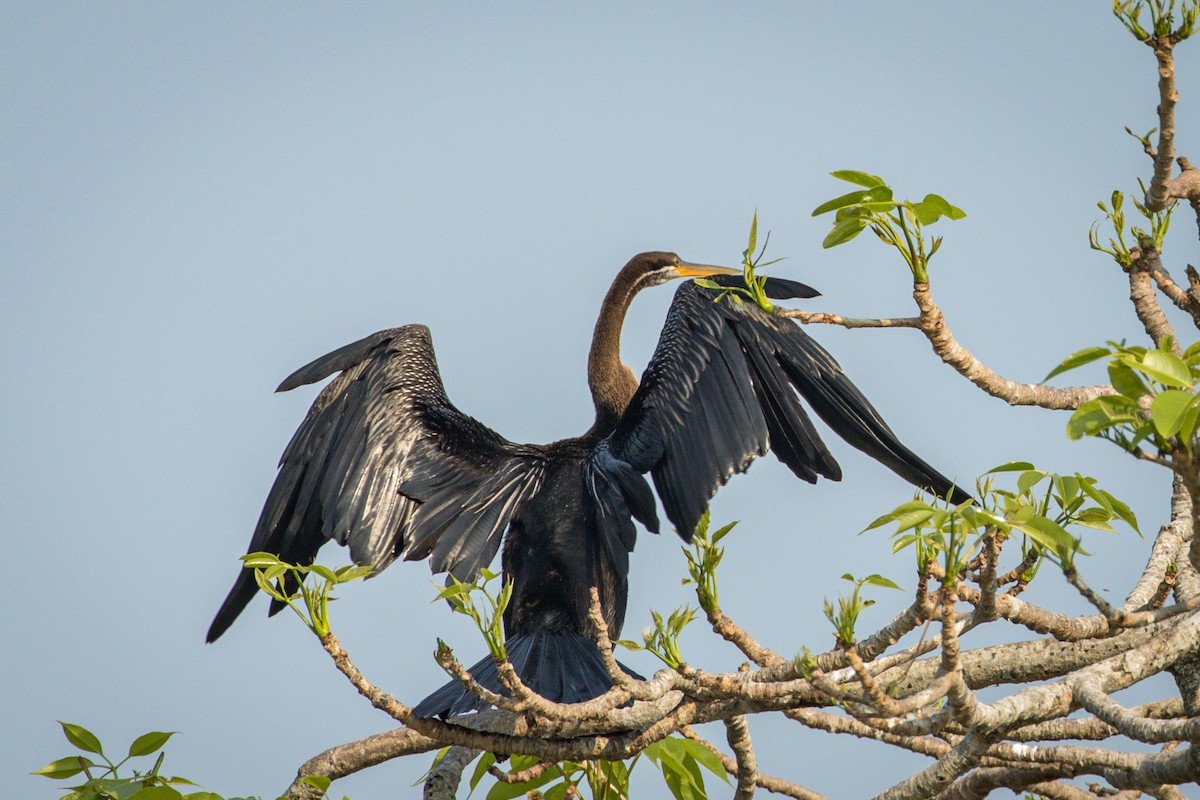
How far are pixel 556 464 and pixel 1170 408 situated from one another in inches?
113

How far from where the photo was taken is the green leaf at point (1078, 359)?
141 centimetres

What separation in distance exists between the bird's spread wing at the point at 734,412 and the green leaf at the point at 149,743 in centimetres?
145

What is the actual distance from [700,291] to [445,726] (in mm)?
1974

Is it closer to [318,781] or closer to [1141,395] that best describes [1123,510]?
[1141,395]

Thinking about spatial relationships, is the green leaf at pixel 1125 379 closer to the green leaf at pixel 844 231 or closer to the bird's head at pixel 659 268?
the green leaf at pixel 844 231

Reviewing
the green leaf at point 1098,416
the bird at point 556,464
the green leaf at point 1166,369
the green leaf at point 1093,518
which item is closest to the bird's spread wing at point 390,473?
the bird at point 556,464

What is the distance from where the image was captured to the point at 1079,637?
2229 millimetres

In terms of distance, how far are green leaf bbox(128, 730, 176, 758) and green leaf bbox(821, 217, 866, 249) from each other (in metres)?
1.55

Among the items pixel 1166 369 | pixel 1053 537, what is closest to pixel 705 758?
pixel 1053 537

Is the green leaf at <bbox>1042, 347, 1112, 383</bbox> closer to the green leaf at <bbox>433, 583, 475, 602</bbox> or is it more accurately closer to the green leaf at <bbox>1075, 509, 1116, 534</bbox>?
the green leaf at <bbox>1075, 509, 1116, 534</bbox>

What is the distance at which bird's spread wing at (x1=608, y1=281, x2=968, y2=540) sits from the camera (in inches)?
136

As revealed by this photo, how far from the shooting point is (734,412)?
354 cm

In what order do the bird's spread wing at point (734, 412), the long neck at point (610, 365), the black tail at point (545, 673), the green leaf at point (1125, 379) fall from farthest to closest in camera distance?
1. the long neck at point (610, 365)
2. the bird's spread wing at point (734, 412)
3. the black tail at point (545, 673)
4. the green leaf at point (1125, 379)

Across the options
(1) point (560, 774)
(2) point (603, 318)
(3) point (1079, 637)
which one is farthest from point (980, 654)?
(2) point (603, 318)
